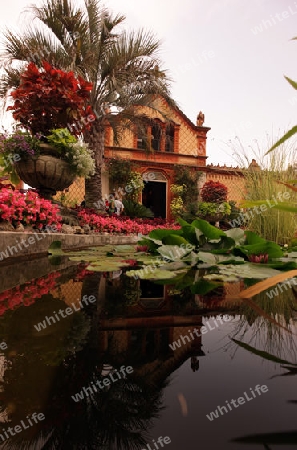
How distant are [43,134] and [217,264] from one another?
5291 millimetres

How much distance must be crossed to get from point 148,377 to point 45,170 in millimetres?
5507

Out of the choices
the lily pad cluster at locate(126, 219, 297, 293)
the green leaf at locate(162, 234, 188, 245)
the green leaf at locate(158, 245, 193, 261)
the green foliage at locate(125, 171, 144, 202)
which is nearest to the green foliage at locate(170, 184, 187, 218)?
the green foliage at locate(125, 171, 144, 202)

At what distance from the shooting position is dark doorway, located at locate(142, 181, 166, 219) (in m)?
16.4

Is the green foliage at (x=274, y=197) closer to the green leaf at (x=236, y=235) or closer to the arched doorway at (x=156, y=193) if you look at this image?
the green leaf at (x=236, y=235)

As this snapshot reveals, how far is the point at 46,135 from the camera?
6.02 meters

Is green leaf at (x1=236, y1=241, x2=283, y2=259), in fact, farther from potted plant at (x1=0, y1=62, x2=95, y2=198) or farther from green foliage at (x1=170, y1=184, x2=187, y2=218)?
green foliage at (x1=170, y1=184, x2=187, y2=218)

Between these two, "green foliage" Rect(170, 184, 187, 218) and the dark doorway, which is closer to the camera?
"green foliage" Rect(170, 184, 187, 218)

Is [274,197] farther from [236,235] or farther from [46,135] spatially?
[46,135]

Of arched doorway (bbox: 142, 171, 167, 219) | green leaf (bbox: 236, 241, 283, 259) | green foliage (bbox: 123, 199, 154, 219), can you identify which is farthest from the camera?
arched doorway (bbox: 142, 171, 167, 219)

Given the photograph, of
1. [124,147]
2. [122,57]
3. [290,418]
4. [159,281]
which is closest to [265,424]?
[290,418]

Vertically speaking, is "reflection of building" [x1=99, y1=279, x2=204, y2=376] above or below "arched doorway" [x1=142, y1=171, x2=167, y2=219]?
below

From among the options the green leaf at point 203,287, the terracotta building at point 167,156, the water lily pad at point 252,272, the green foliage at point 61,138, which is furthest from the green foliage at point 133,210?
the green leaf at point 203,287

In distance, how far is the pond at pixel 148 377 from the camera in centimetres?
32

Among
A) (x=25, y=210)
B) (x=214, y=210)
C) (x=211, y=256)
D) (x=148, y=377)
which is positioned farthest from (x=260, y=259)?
(x=214, y=210)
